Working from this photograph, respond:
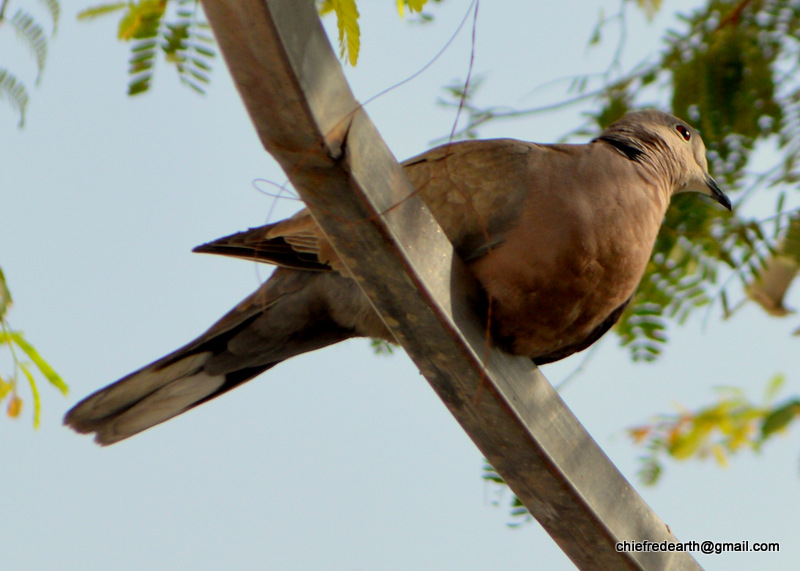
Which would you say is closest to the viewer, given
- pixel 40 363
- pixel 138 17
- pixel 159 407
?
pixel 40 363

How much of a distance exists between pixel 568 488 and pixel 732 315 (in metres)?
2.00

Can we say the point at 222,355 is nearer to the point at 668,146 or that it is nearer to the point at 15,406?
the point at 15,406

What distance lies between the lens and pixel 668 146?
3.42 metres

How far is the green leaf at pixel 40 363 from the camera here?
2432 millimetres

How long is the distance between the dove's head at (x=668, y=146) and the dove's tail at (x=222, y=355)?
3.97 ft

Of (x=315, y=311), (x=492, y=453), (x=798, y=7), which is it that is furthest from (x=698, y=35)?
(x=492, y=453)

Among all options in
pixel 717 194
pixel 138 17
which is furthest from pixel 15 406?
pixel 717 194

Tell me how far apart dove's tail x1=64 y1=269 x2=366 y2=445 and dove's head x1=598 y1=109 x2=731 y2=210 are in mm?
1210

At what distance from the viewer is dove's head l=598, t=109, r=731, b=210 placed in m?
3.25

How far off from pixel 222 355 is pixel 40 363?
2.82 feet

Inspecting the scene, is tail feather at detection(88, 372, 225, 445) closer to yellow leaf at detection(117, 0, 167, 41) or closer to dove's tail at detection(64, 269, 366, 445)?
dove's tail at detection(64, 269, 366, 445)

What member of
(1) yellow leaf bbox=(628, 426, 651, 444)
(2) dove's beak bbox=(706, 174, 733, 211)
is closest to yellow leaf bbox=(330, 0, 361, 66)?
(2) dove's beak bbox=(706, 174, 733, 211)

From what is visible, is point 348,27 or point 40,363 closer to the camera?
point 348,27

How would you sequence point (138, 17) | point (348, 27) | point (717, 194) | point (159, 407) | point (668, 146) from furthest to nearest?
point (717, 194) → point (668, 146) → point (159, 407) → point (138, 17) → point (348, 27)
